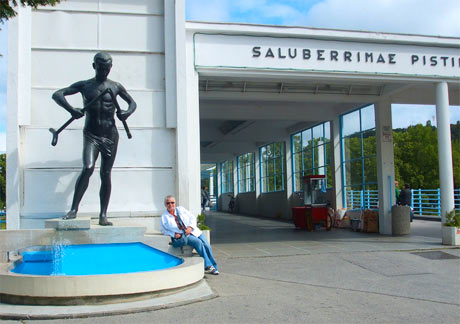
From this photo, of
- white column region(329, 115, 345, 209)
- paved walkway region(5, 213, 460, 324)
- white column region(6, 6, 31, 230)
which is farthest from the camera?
white column region(329, 115, 345, 209)

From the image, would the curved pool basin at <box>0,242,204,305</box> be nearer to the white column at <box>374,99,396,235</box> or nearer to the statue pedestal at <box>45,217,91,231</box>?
the statue pedestal at <box>45,217,91,231</box>

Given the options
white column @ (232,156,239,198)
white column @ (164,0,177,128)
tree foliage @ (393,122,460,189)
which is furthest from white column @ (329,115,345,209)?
tree foliage @ (393,122,460,189)

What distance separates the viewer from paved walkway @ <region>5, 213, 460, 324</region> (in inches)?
206

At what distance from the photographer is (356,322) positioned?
5.00 m

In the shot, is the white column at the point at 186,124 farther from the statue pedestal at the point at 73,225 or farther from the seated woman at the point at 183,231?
the statue pedestal at the point at 73,225

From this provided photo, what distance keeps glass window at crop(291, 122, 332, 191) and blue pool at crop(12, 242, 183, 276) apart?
41.2 feet

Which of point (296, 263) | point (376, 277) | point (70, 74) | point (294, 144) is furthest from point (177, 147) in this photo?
point (294, 144)

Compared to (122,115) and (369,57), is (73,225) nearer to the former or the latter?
(122,115)

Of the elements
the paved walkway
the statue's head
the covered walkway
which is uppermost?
the statue's head

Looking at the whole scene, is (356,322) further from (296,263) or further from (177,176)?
(177,176)

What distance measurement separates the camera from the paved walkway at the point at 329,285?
5.23m

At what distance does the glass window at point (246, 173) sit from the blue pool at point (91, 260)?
21.8 metres

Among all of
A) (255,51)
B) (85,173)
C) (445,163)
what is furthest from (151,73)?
(445,163)

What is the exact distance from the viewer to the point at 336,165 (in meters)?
17.9
